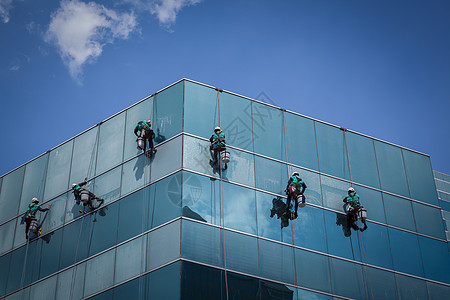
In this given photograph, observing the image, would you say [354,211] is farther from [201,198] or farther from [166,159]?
[166,159]

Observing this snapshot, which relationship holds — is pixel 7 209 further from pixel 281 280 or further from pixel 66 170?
pixel 281 280

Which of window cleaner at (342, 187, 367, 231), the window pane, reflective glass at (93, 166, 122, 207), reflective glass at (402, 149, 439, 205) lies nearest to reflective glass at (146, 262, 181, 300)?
the window pane

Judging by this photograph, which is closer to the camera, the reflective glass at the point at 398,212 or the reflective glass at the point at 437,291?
the reflective glass at the point at 437,291

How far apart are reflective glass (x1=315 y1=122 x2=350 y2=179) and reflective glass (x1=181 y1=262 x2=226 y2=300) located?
9436 millimetres

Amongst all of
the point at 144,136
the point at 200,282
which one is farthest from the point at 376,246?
the point at 144,136

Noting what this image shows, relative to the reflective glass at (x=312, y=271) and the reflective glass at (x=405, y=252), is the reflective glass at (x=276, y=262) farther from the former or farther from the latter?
the reflective glass at (x=405, y=252)

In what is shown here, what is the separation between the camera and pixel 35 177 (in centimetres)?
3962

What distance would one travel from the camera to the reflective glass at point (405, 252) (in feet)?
119

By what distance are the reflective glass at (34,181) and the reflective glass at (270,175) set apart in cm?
1221

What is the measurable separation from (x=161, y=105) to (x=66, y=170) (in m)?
6.82

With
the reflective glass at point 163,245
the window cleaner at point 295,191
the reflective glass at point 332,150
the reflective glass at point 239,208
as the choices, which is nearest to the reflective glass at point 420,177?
the reflective glass at point 332,150

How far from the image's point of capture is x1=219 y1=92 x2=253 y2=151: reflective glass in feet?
114

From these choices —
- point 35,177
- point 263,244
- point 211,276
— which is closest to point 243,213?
point 263,244

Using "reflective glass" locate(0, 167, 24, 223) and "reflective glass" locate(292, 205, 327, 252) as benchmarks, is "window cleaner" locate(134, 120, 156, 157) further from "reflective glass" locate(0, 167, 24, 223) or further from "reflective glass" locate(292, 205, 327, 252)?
"reflective glass" locate(0, 167, 24, 223)
